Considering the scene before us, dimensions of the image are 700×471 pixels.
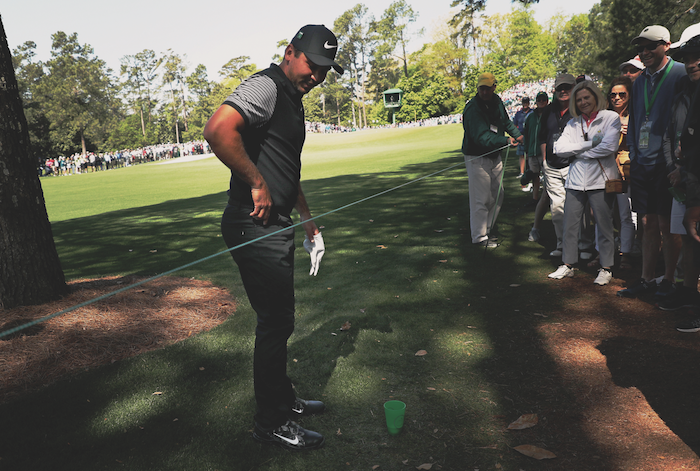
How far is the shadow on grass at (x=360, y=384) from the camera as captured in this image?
9.48ft

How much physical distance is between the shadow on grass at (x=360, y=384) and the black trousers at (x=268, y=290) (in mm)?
347

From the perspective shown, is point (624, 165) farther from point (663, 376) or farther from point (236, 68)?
point (236, 68)

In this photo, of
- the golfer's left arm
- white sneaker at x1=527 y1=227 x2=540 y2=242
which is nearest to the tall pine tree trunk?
the golfer's left arm

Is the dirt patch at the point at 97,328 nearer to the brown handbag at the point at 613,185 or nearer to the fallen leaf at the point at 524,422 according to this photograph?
the fallen leaf at the point at 524,422

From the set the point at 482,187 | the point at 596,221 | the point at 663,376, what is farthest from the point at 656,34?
the point at 663,376

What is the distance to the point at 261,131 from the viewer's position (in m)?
2.70

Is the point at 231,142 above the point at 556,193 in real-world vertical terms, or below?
above

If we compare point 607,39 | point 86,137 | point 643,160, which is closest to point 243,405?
point 643,160

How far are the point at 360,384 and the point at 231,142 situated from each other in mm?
2107

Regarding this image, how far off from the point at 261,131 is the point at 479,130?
15.9 ft

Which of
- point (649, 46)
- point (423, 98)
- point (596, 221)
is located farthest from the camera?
point (423, 98)

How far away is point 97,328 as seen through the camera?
4.44 metres

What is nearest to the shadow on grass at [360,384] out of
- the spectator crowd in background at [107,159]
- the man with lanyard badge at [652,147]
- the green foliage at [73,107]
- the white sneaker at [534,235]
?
the white sneaker at [534,235]

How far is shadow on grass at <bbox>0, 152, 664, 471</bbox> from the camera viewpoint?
2.89 metres
